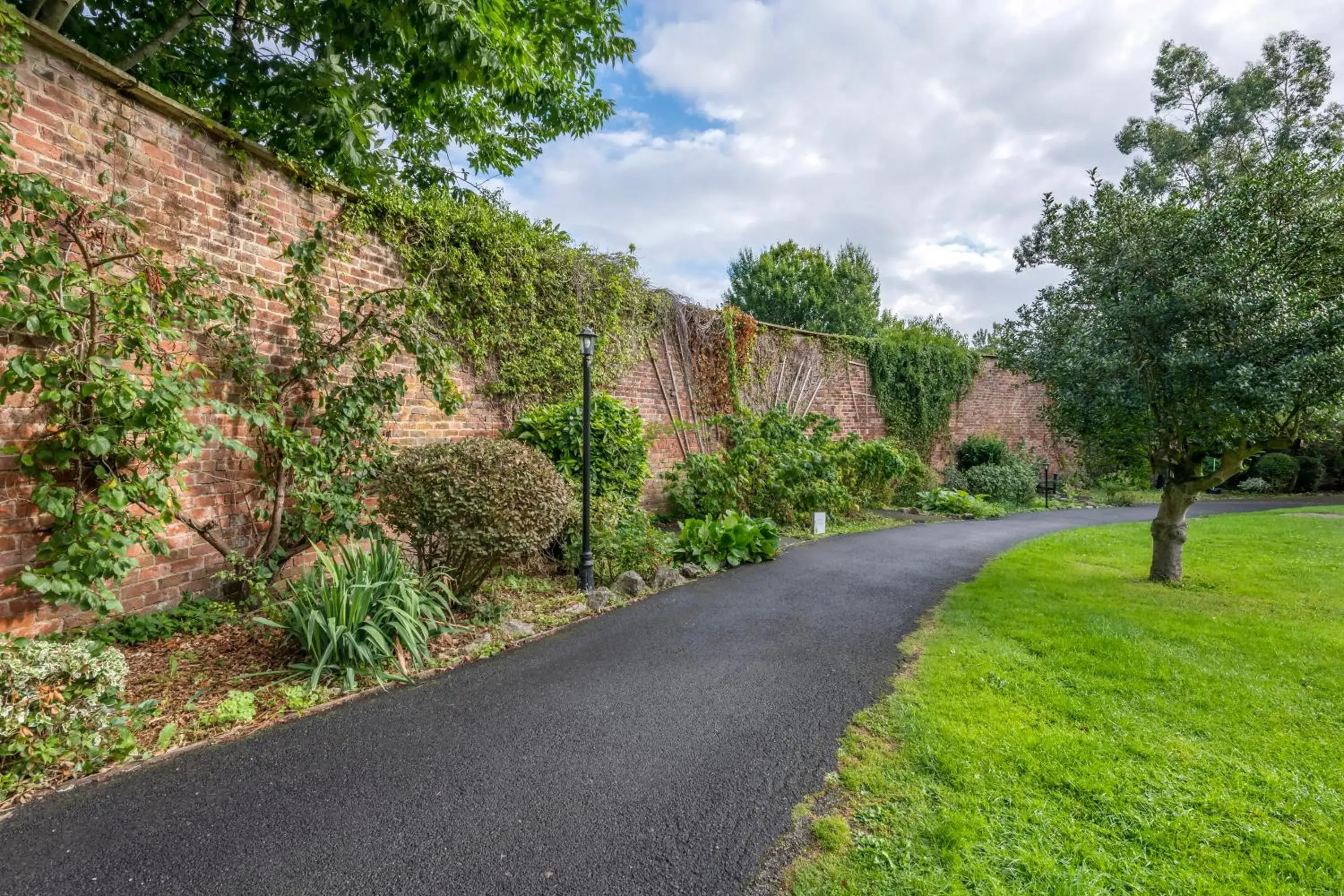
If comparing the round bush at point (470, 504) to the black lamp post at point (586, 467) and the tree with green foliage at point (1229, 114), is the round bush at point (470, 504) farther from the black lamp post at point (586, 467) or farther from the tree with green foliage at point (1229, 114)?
the tree with green foliage at point (1229, 114)

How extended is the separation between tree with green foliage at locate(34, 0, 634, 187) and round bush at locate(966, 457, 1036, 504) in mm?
10375

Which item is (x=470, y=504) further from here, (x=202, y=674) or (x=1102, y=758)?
(x=1102, y=758)

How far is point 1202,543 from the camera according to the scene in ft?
23.0

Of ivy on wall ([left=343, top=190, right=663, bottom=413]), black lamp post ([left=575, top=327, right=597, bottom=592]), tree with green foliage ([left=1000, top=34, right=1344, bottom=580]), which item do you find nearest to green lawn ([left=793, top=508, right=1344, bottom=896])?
tree with green foliage ([left=1000, top=34, right=1344, bottom=580])

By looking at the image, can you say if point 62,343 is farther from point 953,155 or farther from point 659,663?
point 953,155

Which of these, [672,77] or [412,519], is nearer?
[412,519]

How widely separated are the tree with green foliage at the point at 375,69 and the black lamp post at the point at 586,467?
2.01 meters

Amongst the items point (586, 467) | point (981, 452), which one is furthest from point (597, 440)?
point (981, 452)

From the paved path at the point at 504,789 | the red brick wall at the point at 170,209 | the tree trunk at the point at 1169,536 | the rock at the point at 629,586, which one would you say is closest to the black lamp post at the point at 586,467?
the rock at the point at 629,586

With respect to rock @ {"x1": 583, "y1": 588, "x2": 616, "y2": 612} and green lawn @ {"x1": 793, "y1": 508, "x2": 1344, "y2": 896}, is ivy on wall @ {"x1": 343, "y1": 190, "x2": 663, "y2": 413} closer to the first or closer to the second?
rock @ {"x1": 583, "y1": 588, "x2": 616, "y2": 612}

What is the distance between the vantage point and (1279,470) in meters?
13.5

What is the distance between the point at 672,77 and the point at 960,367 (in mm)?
10900

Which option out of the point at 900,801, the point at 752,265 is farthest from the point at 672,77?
the point at 752,265

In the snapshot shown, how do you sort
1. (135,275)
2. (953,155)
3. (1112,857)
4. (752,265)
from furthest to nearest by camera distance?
(752,265) → (953,155) → (135,275) → (1112,857)
